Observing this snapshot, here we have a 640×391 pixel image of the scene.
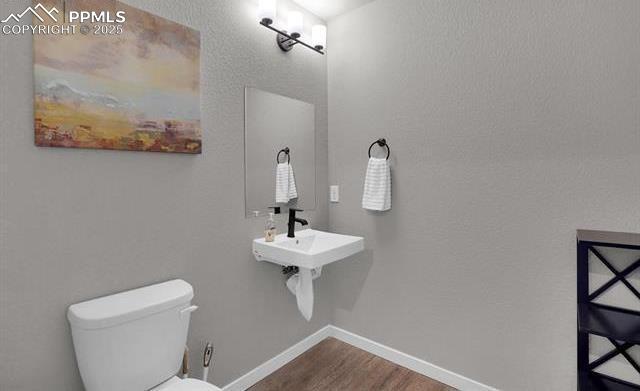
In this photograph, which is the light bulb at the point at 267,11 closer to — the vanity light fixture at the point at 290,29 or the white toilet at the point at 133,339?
the vanity light fixture at the point at 290,29

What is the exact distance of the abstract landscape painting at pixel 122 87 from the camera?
Result: 1.16 metres

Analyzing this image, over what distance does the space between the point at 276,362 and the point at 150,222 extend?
1249mm

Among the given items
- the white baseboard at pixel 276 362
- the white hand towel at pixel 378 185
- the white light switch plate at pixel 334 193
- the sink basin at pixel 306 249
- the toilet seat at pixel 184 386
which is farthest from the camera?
the white light switch plate at pixel 334 193

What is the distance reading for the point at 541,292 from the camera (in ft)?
5.25

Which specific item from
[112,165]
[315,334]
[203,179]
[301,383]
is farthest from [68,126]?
[315,334]

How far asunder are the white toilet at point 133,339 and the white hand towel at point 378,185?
1196 millimetres

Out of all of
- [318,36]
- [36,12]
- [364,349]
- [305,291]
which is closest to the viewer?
[36,12]

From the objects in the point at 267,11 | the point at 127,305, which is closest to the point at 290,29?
the point at 267,11

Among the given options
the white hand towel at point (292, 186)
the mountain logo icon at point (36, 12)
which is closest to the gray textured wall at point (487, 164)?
the white hand towel at point (292, 186)

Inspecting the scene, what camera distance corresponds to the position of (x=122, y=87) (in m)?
1.32

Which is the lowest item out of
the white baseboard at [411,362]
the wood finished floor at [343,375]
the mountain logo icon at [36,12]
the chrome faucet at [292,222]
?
the wood finished floor at [343,375]

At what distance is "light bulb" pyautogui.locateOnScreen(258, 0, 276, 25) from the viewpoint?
1749mm

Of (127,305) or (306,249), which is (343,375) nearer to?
(306,249)

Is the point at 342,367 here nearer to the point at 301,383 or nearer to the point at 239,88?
the point at 301,383
